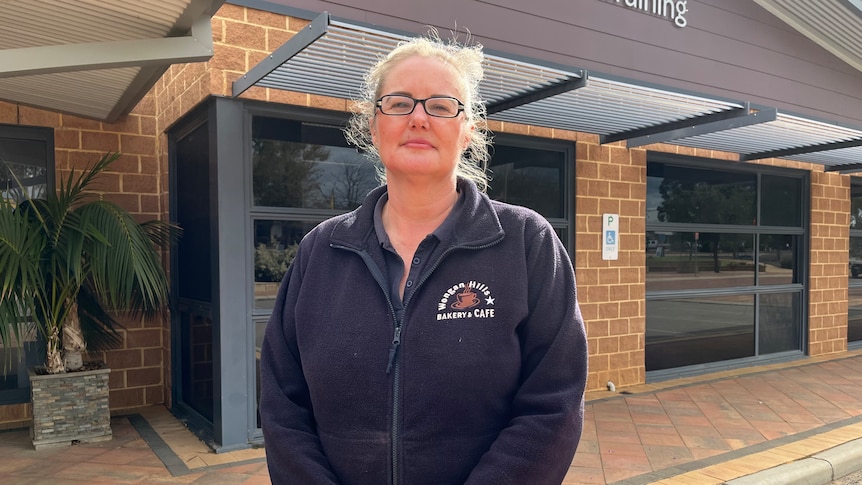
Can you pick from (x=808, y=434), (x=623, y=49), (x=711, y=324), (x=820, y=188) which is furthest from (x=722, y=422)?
(x=820, y=188)

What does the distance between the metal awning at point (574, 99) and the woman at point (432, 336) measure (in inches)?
70.7

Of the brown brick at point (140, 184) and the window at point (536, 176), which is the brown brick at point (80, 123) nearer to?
the brown brick at point (140, 184)

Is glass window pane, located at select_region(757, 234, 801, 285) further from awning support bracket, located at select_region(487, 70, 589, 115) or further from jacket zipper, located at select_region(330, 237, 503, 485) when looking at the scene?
jacket zipper, located at select_region(330, 237, 503, 485)

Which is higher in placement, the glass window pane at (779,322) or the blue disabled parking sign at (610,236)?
the blue disabled parking sign at (610,236)

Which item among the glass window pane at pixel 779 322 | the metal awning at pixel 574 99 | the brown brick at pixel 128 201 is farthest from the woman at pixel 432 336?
the glass window pane at pixel 779 322

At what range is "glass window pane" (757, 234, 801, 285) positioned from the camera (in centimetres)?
766

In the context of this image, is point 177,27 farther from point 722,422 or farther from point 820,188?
point 820,188

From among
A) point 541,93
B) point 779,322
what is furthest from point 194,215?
point 779,322

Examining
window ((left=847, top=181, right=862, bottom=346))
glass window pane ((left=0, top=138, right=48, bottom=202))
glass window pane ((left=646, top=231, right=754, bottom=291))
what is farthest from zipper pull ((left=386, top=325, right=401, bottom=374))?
window ((left=847, top=181, right=862, bottom=346))

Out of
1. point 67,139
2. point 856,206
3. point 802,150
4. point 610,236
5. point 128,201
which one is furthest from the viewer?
point 856,206

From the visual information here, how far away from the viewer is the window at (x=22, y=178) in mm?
4637

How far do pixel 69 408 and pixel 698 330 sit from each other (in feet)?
21.5

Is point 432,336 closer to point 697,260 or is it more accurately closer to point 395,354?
point 395,354

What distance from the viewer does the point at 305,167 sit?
450 cm
